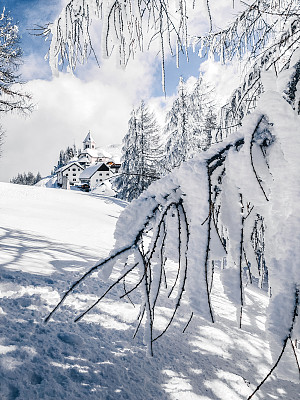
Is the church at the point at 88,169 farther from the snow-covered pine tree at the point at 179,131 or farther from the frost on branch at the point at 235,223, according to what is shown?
A: the frost on branch at the point at 235,223

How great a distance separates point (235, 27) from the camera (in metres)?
2.51

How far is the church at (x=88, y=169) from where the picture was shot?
156 ft

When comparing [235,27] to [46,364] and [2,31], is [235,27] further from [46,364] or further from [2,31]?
[2,31]

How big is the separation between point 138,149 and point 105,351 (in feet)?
62.9

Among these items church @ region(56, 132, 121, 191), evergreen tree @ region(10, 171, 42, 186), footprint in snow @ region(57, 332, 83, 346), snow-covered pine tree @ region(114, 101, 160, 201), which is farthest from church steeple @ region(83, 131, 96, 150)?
footprint in snow @ region(57, 332, 83, 346)

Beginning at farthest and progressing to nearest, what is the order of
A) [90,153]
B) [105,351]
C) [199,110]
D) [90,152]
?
1. [90,152]
2. [90,153]
3. [199,110]
4. [105,351]

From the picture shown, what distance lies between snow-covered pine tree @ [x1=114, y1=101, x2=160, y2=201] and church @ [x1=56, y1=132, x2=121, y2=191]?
22.3m

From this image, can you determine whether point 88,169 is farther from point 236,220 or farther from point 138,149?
point 236,220

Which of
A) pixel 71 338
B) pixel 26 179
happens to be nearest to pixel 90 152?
pixel 26 179

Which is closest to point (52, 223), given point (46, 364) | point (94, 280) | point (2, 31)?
point (94, 280)

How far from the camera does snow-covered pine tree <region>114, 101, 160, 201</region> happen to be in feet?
66.5

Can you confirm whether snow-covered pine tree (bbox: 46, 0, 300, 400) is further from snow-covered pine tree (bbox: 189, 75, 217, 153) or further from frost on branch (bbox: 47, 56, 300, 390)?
snow-covered pine tree (bbox: 189, 75, 217, 153)

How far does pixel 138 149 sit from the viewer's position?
66.9ft

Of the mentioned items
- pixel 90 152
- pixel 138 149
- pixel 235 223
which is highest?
pixel 90 152
